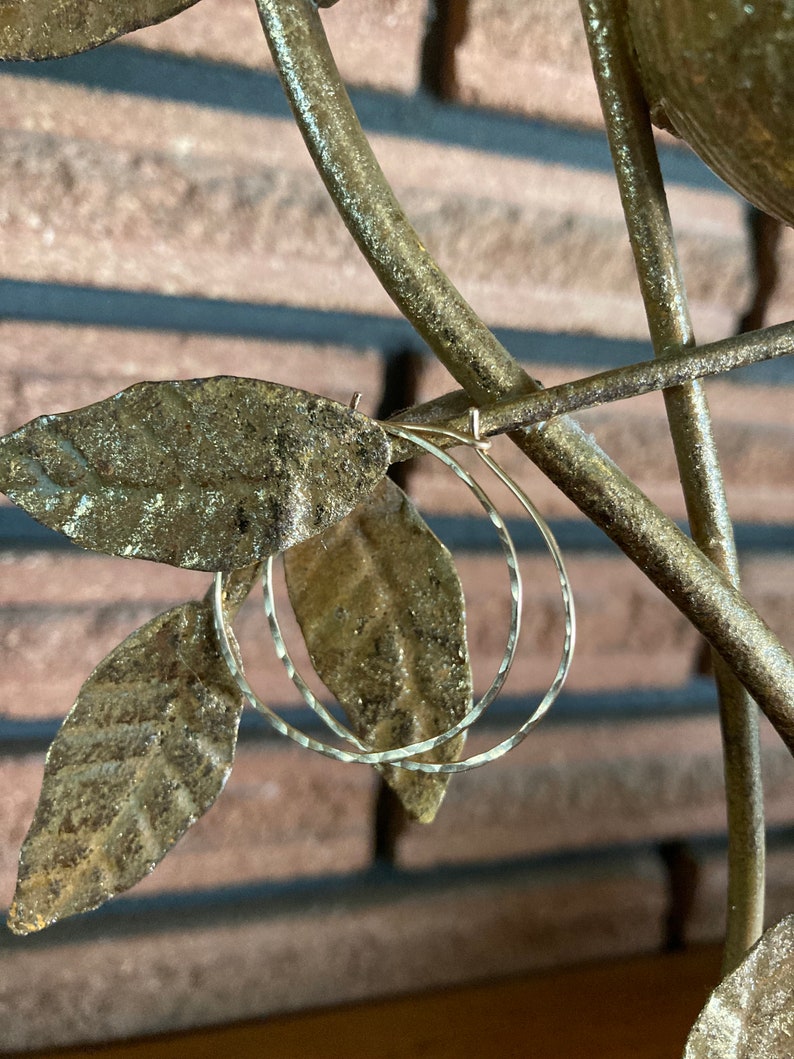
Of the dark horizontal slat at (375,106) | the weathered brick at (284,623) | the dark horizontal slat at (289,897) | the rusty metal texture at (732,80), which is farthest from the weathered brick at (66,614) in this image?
the rusty metal texture at (732,80)

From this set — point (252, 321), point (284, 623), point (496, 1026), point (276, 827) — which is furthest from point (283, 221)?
point (496, 1026)

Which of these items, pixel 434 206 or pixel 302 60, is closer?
pixel 302 60

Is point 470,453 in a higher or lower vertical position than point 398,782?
higher

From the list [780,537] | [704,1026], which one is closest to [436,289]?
[704,1026]

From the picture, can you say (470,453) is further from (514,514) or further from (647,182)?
(647,182)

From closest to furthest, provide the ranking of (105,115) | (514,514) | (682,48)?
(682,48) → (105,115) → (514,514)

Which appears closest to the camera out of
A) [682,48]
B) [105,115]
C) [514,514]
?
[682,48]
